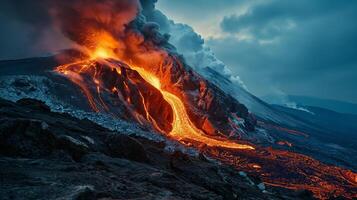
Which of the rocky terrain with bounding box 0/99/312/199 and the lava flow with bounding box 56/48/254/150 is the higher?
the lava flow with bounding box 56/48/254/150

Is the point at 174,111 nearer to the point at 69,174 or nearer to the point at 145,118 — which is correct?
the point at 145,118

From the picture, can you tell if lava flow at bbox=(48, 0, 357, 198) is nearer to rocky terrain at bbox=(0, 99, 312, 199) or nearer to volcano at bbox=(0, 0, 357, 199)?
volcano at bbox=(0, 0, 357, 199)

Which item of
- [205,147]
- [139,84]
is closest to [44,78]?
[139,84]

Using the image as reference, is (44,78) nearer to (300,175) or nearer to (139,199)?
(300,175)

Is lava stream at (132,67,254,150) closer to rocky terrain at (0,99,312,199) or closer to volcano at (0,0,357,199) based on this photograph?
volcano at (0,0,357,199)

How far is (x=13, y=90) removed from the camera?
8638cm

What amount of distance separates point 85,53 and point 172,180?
122 m

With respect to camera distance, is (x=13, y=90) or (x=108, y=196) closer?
(x=108, y=196)

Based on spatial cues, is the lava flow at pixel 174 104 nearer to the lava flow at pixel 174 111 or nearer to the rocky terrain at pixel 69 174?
the lava flow at pixel 174 111

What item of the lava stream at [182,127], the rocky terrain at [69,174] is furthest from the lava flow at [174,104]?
the rocky terrain at [69,174]

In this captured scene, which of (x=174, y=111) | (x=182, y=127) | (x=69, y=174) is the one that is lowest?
A: (x=69, y=174)

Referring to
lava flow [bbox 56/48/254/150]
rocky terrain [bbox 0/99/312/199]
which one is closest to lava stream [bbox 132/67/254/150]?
lava flow [bbox 56/48/254/150]

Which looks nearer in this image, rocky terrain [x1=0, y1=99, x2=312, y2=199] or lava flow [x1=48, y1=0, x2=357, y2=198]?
rocky terrain [x1=0, y1=99, x2=312, y2=199]

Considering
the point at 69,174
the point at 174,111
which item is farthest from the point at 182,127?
the point at 69,174
